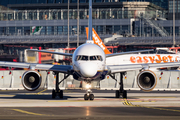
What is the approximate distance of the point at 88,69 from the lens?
83.7 feet

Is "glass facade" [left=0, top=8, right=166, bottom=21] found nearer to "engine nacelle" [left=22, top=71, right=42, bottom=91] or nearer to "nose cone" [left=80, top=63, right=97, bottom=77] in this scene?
"engine nacelle" [left=22, top=71, right=42, bottom=91]

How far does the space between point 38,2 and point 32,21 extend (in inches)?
429

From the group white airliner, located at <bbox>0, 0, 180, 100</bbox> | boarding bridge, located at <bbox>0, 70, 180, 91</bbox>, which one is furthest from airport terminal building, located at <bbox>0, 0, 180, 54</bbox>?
white airliner, located at <bbox>0, 0, 180, 100</bbox>

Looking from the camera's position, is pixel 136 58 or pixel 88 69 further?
pixel 136 58

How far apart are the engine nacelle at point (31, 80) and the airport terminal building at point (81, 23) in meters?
70.9

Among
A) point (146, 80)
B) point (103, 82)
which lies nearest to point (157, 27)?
point (103, 82)

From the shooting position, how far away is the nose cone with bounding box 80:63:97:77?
25516 millimetres

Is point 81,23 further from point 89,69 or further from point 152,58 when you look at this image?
point 89,69

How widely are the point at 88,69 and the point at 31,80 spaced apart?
5402mm

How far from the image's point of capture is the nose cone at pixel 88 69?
25516 millimetres

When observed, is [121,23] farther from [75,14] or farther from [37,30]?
[37,30]

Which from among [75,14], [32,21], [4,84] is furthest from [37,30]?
[4,84]

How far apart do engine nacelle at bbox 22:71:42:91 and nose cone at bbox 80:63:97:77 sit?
172 inches

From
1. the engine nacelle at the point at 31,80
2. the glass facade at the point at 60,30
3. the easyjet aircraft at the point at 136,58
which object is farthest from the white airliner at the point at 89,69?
the glass facade at the point at 60,30
